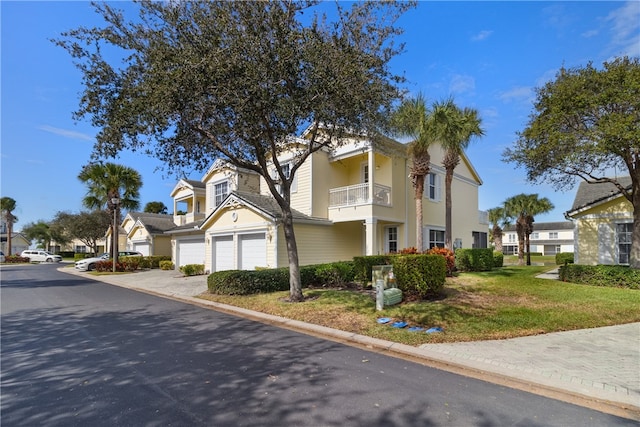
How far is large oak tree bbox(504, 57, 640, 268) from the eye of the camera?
1085cm

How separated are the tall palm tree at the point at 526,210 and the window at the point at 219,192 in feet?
79.1

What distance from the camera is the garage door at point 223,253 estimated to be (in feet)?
65.3

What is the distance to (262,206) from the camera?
17531 mm

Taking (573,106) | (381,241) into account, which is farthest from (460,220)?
(573,106)

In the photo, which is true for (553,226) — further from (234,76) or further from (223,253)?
(234,76)

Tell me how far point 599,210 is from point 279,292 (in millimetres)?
15394

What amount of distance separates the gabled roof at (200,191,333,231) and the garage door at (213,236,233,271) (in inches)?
62.1

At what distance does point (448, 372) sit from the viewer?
5.52 meters

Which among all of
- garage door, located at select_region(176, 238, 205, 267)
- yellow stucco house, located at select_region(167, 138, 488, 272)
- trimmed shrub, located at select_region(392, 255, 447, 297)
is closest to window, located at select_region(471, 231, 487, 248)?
yellow stucco house, located at select_region(167, 138, 488, 272)

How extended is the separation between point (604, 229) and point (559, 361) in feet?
46.1

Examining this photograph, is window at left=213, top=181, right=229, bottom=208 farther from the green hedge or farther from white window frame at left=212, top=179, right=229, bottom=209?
the green hedge

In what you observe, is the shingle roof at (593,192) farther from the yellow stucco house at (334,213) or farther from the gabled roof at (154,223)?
the gabled roof at (154,223)

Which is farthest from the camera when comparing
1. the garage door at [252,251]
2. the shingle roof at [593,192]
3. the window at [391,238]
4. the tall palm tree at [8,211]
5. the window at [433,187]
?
the tall palm tree at [8,211]

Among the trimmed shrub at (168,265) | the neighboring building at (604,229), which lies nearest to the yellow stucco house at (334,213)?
the trimmed shrub at (168,265)
